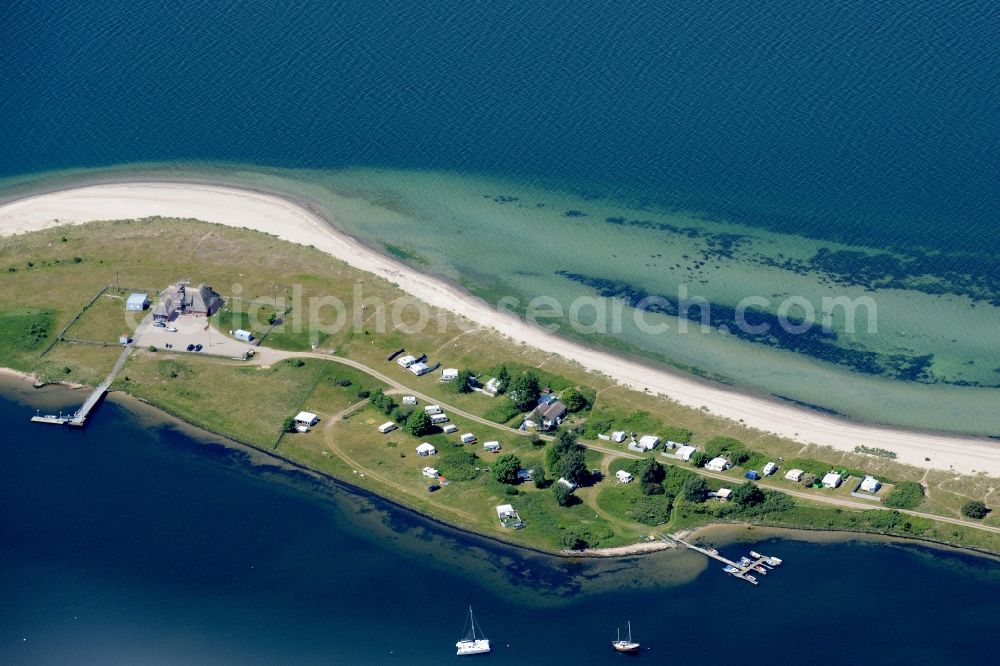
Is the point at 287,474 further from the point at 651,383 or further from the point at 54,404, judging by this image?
the point at 651,383

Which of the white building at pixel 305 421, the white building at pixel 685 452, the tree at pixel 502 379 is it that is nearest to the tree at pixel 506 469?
the tree at pixel 502 379

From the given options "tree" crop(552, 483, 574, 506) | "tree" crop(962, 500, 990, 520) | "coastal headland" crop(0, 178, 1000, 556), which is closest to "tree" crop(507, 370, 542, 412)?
"coastal headland" crop(0, 178, 1000, 556)

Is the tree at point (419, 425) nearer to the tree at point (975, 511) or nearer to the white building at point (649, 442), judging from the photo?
the white building at point (649, 442)

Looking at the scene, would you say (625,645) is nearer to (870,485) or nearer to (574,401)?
(870,485)

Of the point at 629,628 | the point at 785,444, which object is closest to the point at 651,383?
the point at 785,444

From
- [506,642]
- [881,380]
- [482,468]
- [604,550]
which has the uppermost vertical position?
[881,380]

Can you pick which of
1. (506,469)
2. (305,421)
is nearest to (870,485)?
(506,469)
